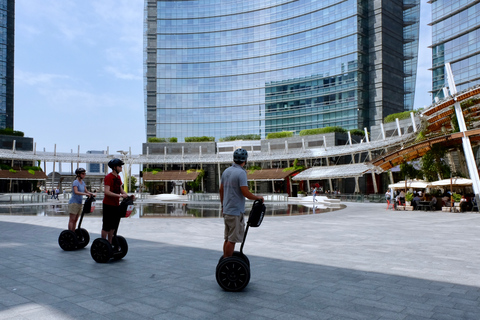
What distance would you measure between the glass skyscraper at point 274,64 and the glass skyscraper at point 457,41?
9.67 m

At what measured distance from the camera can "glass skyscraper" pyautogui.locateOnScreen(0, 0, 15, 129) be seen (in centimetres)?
8919

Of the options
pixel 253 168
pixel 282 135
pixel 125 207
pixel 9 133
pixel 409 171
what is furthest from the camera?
pixel 282 135

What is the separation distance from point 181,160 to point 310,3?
1727 inches

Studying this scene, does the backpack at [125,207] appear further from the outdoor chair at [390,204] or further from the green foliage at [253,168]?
the green foliage at [253,168]

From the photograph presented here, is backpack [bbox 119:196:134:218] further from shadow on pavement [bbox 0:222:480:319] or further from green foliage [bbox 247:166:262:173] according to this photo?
green foliage [bbox 247:166:262:173]

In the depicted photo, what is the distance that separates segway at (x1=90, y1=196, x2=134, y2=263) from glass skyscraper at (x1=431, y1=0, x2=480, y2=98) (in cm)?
5791

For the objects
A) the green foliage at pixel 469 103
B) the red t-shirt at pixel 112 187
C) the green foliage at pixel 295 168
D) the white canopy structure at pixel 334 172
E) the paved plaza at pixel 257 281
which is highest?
the green foliage at pixel 469 103

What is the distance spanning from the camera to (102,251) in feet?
23.8

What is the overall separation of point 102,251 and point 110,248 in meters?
0.18

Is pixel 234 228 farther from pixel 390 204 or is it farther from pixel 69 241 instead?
pixel 390 204

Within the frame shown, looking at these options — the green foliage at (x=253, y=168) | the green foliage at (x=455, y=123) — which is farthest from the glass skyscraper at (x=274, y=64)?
the green foliage at (x=455, y=123)

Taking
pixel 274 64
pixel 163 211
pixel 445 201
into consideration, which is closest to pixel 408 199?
pixel 445 201

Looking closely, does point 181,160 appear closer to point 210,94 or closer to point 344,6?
point 210,94

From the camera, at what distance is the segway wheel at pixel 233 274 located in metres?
5.39
